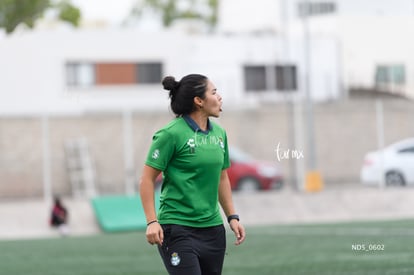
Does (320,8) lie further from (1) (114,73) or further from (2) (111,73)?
(2) (111,73)

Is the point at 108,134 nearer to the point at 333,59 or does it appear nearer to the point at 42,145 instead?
the point at 42,145

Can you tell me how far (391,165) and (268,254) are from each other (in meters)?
16.6

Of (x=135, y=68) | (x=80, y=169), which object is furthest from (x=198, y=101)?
(x=135, y=68)

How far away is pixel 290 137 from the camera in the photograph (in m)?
37.4

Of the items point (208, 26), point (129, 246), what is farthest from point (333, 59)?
point (208, 26)

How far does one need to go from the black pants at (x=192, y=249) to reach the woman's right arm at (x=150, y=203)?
0.14 meters

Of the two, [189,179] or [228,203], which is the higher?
[189,179]

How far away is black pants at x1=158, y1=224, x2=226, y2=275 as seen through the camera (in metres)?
7.11

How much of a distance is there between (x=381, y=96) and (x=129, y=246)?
127 ft

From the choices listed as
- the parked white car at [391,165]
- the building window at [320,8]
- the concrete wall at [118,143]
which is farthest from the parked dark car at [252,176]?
the building window at [320,8]

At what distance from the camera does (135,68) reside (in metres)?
49.2

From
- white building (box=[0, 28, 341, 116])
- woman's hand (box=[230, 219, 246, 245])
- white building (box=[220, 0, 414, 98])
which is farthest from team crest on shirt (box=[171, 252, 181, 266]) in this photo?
white building (box=[220, 0, 414, 98])

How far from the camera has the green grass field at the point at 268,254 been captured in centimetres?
1361

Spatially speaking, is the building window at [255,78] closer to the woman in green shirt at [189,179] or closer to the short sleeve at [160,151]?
the woman in green shirt at [189,179]
